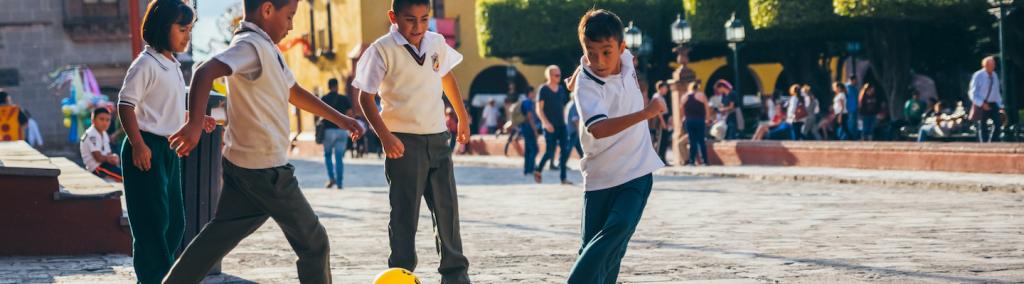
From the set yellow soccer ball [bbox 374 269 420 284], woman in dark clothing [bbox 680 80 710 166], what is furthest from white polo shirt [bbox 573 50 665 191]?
woman in dark clothing [bbox 680 80 710 166]

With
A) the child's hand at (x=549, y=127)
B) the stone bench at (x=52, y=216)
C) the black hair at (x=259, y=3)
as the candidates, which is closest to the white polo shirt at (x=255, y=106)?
the black hair at (x=259, y=3)

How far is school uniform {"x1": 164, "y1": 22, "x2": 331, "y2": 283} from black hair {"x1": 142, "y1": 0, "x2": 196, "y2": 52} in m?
0.82

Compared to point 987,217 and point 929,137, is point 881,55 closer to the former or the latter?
point 929,137

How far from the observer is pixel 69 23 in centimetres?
3559

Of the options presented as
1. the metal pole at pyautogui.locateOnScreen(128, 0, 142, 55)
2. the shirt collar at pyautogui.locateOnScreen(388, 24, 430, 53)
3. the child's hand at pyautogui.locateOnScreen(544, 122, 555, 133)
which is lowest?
the child's hand at pyautogui.locateOnScreen(544, 122, 555, 133)

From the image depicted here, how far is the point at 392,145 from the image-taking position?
649cm

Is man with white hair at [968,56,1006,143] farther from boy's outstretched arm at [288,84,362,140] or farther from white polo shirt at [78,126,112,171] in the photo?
boy's outstretched arm at [288,84,362,140]

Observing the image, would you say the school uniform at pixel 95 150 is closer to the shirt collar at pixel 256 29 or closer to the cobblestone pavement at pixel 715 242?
the cobblestone pavement at pixel 715 242

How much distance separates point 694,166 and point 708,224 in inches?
442

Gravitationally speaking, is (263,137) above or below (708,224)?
above

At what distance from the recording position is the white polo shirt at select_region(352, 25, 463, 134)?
22.6 feet

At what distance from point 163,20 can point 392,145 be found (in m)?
1.07

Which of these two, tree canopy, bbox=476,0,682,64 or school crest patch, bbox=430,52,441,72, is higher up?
tree canopy, bbox=476,0,682,64

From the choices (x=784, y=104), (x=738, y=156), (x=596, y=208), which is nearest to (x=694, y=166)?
(x=738, y=156)
